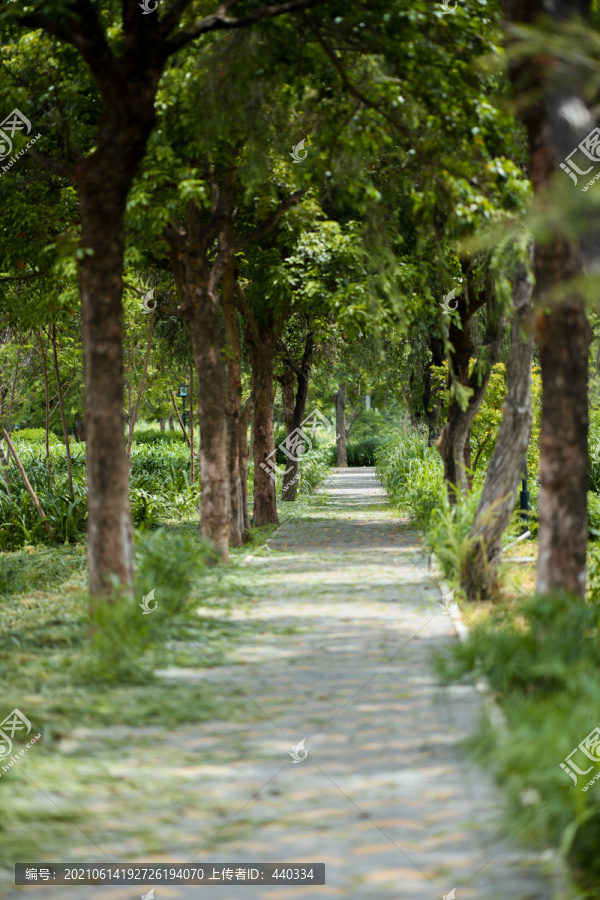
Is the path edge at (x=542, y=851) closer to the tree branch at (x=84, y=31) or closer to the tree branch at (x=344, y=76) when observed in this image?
the tree branch at (x=344, y=76)

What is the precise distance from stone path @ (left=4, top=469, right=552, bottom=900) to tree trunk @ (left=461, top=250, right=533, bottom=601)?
43.4 inches

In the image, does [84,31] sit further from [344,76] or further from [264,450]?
[264,450]

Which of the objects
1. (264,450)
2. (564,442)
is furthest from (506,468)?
(264,450)

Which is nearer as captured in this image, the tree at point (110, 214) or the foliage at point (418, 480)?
the tree at point (110, 214)

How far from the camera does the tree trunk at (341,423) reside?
49.2m

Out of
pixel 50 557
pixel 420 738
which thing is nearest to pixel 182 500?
pixel 50 557

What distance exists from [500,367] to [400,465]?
925 cm

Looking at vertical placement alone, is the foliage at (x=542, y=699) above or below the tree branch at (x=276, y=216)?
below

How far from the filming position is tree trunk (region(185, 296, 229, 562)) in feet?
41.5

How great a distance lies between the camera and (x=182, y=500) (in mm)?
21469

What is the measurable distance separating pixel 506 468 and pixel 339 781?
17.5 feet

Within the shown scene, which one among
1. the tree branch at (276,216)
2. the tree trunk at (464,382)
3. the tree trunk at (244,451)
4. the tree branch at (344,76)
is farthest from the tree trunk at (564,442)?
the tree trunk at (244,451)

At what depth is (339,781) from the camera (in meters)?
4.97

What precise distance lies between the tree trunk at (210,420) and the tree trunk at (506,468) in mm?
3911
